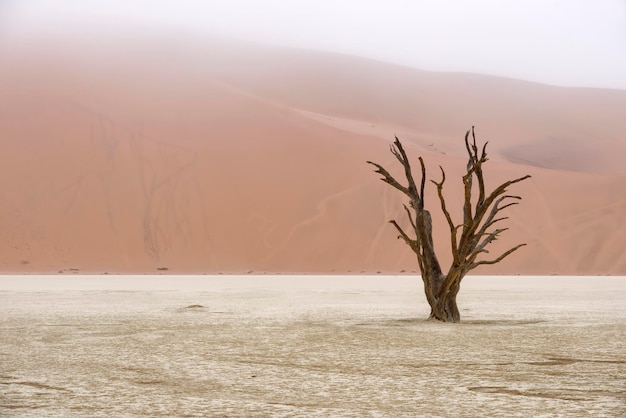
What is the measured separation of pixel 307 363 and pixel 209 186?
42.3 m

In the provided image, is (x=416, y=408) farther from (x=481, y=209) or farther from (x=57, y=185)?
(x=57, y=185)

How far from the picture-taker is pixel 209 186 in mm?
49969

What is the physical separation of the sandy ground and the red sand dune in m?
30.3

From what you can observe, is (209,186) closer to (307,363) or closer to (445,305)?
(445,305)

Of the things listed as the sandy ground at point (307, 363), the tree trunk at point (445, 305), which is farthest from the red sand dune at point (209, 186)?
the tree trunk at point (445, 305)

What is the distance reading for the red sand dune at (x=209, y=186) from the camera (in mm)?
45438

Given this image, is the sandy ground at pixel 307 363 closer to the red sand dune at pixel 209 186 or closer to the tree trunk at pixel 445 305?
the tree trunk at pixel 445 305

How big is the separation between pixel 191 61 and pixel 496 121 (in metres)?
28.9

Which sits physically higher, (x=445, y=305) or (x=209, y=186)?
(x=209, y=186)

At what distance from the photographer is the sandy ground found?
19.1ft

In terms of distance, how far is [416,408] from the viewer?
223 inches

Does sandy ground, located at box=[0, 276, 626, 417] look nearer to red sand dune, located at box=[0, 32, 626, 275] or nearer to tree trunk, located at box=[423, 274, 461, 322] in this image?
tree trunk, located at box=[423, 274, 461, 322]

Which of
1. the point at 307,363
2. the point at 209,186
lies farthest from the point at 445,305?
the point at 209,186

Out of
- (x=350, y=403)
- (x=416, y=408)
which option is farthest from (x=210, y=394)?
(x=416, y=408)
